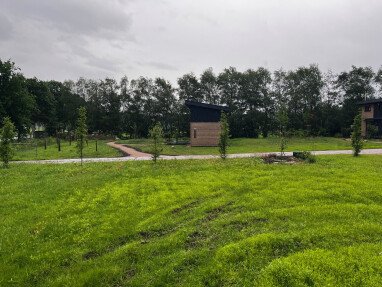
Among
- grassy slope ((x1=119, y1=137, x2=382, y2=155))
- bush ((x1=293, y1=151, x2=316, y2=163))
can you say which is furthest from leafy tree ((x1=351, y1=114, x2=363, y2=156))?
grassy slope ((x1=119, y1=137, x2=382, y2=155))

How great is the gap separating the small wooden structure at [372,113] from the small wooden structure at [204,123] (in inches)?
1125

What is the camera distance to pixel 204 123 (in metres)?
45.9

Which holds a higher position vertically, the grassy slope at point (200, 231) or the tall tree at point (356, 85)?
the tall tree at point (356, 85)

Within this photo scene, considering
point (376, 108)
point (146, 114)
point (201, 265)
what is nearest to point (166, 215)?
point (201, 265)

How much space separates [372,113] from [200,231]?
5697cm

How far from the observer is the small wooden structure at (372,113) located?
5572cm

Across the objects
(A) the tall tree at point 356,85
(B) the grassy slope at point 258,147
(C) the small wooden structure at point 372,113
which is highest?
(A) the tall tree at point 356,85

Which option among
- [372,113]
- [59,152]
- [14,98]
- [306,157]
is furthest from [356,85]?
[14,98]

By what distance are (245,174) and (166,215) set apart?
6313 mm

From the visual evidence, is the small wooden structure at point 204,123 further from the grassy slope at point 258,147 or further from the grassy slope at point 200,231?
the grassy slope at point 200,231

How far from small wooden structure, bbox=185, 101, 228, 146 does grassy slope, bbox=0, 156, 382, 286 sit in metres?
29.4

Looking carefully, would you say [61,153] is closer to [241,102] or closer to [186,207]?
[186,207]

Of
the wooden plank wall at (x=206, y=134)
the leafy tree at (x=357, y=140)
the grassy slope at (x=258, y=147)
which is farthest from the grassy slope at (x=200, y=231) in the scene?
the wooden plank wall at (x=206, y=134)

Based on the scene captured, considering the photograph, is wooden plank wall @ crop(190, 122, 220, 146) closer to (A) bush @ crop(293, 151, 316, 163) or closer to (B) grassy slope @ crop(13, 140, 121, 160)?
(B) grassy slope @ crop(13, 140, 121, 160)
